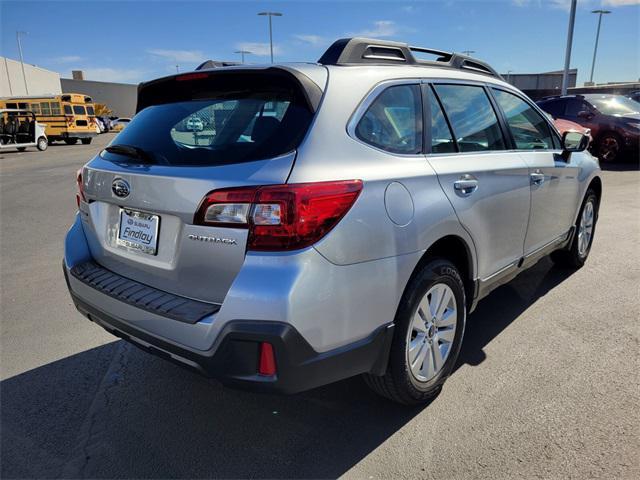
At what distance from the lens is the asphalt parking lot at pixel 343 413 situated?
231cm

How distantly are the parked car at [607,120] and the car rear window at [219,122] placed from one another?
41.2 feet

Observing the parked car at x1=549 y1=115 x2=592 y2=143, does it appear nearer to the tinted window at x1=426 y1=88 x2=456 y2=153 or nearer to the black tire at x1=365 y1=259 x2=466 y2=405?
the tinted window at x1=426 y1=88 x2=456 y2=153

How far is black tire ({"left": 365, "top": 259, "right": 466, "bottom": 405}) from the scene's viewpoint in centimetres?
239

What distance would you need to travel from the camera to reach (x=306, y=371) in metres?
2.02

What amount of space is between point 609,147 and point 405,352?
12.5 metres

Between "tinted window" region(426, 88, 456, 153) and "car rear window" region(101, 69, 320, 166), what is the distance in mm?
907

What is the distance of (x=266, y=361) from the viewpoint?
196cm

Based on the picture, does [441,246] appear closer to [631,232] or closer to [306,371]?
[306,371]

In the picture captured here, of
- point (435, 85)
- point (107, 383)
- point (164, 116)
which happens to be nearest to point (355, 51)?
point (435, 85)

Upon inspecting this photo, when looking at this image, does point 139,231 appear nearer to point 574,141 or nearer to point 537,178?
point 537,178

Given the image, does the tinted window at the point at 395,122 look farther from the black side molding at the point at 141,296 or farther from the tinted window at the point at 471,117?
the black side molding at the point at 141,296

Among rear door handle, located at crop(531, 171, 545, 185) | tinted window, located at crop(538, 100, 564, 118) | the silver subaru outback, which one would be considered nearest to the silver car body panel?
the silver subaru outback

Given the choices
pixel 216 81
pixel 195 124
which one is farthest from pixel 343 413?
pixel 216 81

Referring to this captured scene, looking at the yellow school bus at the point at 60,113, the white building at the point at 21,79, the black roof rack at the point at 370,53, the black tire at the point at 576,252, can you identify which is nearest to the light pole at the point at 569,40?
the black tire at the point at 576,252
